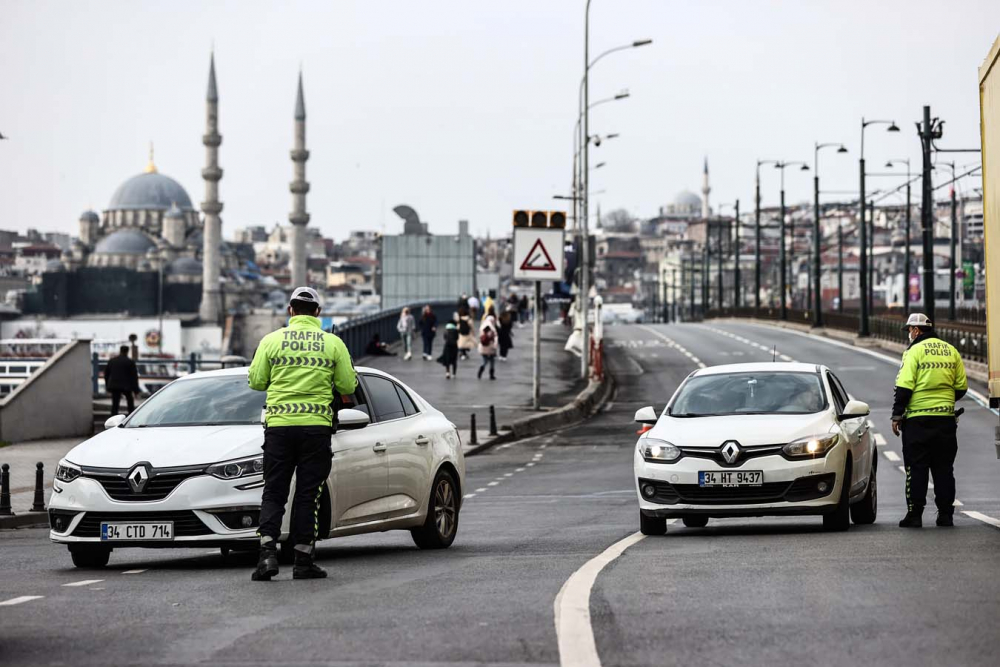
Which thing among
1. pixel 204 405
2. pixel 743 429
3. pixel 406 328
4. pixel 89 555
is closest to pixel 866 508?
pixel 743 429

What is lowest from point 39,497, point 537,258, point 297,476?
point 39,497

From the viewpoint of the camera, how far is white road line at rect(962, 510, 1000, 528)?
1353 cm

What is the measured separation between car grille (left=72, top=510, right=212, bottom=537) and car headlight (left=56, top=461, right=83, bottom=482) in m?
0.30

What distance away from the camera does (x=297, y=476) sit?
9.79 m

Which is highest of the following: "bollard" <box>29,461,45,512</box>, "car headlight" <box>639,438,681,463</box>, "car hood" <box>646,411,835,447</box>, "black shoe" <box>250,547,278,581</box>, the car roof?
the car roof

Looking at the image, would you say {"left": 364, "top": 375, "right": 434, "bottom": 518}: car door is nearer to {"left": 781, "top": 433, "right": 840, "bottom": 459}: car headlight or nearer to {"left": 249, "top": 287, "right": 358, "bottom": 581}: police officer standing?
{"left": 249, "top": 287, "right": 358, "bottom": 581}: police officer standing

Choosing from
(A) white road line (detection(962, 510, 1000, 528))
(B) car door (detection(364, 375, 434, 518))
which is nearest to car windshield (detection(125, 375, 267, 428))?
(B) car door (detection(364, 375, 434, 518))

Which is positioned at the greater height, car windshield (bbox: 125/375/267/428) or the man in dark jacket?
car windshield (bbox: 125/375/267/428)

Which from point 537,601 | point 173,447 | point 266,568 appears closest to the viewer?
point 537,601

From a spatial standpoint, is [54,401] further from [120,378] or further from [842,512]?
[842,512]

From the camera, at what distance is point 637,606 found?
7926 mm

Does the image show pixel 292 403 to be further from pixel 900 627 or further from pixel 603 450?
pixel 603 450

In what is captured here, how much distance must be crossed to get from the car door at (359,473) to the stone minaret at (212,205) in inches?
5737

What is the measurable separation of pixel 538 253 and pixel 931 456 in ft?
64.7
